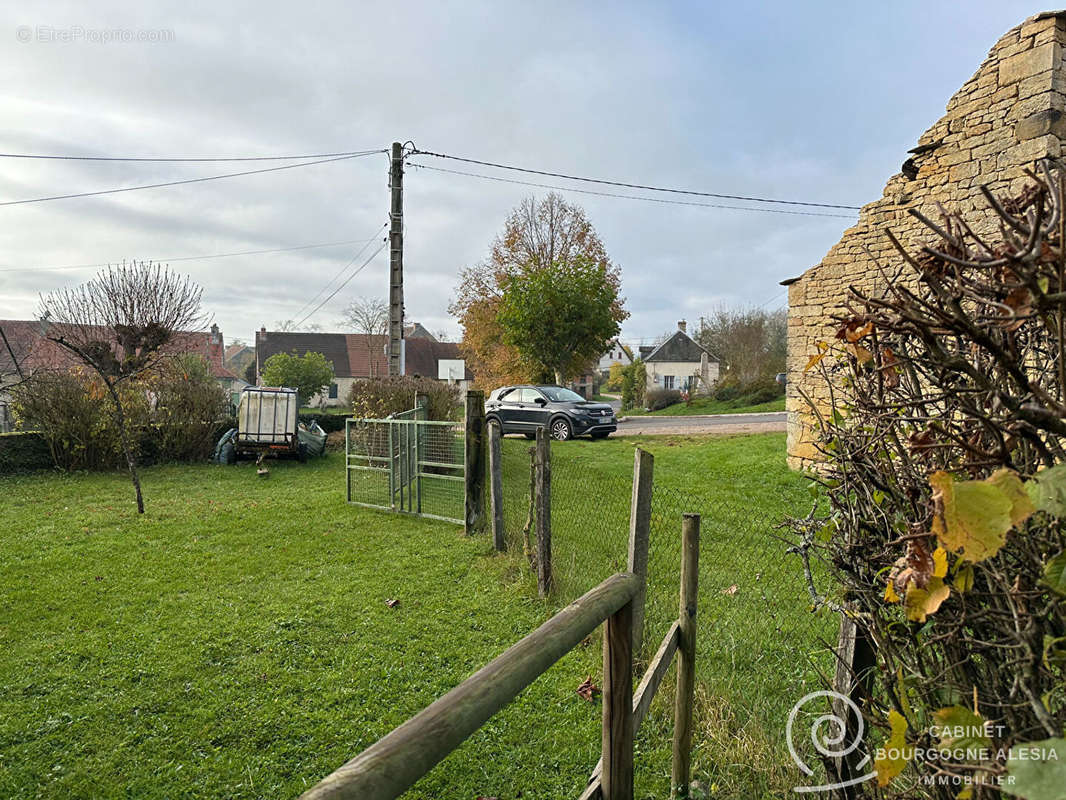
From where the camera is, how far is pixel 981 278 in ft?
3.50

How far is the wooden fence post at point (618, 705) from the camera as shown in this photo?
1.88m

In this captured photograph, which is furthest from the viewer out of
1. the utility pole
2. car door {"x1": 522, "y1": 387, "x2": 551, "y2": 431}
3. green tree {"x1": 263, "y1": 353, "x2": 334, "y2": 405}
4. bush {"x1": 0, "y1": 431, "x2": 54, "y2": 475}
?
green tree {"x1": 263, "y1": 353, "x2": 334, "y2": 405}

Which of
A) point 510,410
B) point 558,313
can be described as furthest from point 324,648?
point 558,313

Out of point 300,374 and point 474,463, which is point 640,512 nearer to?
point 474,463

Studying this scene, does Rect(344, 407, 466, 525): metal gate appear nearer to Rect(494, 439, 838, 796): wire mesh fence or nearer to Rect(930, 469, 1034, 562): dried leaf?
Rect(494, 439, 838, 796): wire mesh fence

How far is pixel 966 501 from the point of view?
2.44ft

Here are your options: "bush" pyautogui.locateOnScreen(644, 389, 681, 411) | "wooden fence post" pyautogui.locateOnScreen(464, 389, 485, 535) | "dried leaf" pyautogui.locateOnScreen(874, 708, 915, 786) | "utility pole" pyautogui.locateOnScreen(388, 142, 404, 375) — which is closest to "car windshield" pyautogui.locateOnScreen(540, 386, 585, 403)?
"utility pole" pyautogui.locateOnScreen(388, 142, 404, 375)

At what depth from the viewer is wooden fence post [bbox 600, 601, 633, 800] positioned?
1.88 metres

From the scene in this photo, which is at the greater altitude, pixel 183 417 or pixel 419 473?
pixel 183 417

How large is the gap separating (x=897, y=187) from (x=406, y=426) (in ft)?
26.5

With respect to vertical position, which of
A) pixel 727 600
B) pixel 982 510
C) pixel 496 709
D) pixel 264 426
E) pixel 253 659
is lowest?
pixel 253 659

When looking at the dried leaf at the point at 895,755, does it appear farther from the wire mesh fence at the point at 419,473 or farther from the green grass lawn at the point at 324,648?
the wire mesh fence at the point at 419,473

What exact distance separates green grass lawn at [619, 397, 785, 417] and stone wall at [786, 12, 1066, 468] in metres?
15.9

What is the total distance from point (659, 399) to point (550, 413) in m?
17.3
